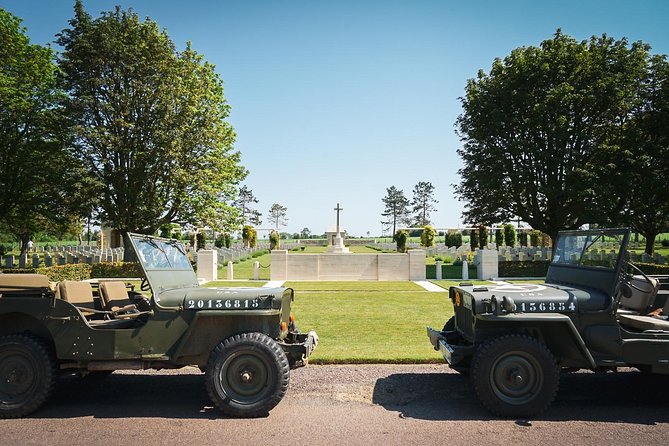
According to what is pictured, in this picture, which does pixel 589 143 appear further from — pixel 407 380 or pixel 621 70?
pixel 407 380

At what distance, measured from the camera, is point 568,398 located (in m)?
5.41

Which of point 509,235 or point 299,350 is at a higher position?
point 509,235

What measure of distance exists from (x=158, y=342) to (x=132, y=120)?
21.3m

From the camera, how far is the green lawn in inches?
290

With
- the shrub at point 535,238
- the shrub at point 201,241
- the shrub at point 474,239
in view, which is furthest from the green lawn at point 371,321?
the shrub at point 535,238

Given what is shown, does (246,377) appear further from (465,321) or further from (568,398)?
(568,398)

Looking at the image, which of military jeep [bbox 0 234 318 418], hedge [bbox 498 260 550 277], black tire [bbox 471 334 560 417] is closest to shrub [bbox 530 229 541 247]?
hedge [bbox 498 260 550 277]

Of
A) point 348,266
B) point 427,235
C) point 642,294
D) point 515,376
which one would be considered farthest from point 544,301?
point 427,235

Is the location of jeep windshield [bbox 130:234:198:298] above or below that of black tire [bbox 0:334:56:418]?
above

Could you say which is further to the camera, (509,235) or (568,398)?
(509,235)

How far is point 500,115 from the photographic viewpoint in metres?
24.6

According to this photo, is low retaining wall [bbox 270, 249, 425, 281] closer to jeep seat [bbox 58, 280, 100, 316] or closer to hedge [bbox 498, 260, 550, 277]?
hedge [bbox 498, 260, 550, 277]

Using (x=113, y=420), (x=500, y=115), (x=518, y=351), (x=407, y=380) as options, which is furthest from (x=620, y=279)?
(x=500, y=115)

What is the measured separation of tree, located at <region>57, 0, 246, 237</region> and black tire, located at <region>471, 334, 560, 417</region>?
21.0 meters
